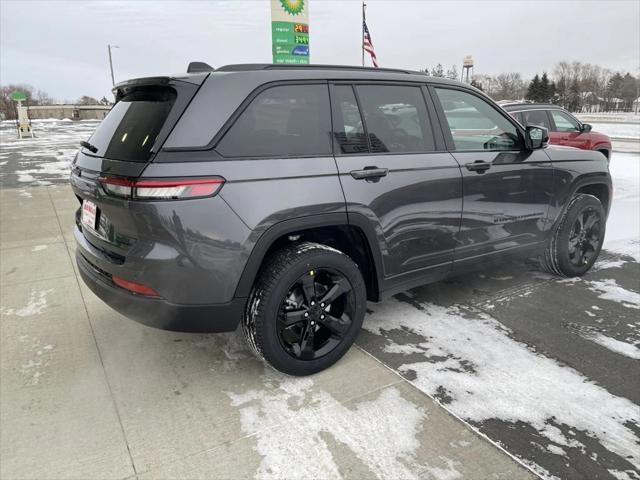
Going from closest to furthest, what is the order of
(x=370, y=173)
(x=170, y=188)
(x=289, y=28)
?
(x=170, y=188) < (x=370, y=173) < (x=289, y=28)

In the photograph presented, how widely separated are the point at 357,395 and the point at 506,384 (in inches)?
34.6

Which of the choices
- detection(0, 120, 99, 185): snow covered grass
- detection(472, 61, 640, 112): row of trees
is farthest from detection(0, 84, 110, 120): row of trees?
detection(472, 61, 640, 112): row of trees

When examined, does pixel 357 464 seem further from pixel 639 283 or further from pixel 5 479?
pixel 639 283

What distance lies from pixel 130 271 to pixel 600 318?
334 cm

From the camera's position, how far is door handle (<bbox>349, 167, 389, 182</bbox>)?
2.90m

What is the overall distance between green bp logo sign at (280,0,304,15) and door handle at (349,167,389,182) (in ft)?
33.4

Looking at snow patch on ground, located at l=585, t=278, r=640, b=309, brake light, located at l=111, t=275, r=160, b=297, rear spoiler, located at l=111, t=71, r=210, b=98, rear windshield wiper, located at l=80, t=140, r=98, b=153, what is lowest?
snow patch on ground, located at l=585, t=278, r=640, b=309

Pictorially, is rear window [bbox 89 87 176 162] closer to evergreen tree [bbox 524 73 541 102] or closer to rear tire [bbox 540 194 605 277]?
rear tire [bbox 540 194 605 277]

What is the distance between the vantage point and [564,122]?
980cm

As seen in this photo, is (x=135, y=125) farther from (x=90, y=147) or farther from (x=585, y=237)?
(x=585, y=237)

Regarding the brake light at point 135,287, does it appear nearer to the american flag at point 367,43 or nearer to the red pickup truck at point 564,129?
the red pickup truck at point 564,129

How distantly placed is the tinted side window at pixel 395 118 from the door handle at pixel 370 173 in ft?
0.48

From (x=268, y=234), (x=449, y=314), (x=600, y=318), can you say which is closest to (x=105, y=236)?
(x=268, y=234)

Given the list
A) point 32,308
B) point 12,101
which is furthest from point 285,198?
point 12,101
